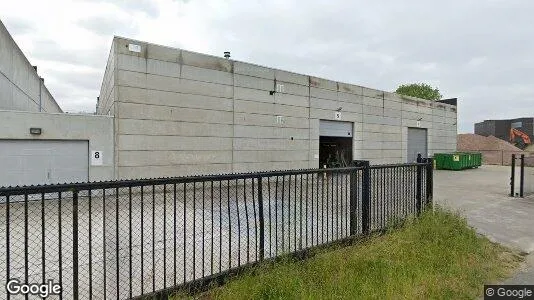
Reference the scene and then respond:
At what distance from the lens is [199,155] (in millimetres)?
14891

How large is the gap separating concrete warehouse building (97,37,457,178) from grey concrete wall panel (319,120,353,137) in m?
0.06

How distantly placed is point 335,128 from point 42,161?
1612 centimetres

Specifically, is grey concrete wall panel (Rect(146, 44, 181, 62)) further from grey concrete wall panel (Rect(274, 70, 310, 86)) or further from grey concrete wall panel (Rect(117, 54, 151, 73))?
grey concrete wall panel (Rect(274, 70, 310, 86))

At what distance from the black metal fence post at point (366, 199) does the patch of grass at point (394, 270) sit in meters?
0.27

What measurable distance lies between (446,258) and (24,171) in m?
13.2

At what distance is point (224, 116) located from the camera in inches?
624

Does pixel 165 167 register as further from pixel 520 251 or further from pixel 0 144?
pixel 520 251

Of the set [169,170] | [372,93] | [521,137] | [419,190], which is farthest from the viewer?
[521,137]

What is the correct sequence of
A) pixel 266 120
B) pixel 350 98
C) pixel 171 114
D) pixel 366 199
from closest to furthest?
pixel 366 199 < pixel 171 114 < pixel 266 120 < pixel 350 98

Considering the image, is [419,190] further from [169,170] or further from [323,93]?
[323,93]

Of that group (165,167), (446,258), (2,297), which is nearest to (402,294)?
(446,258)

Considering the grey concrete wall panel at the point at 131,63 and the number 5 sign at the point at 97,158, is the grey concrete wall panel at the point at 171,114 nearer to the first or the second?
the grey concrete wall panel at the point at 131,63

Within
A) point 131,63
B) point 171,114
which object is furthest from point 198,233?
point 131,63

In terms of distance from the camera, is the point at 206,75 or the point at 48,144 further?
the point at 206,75
